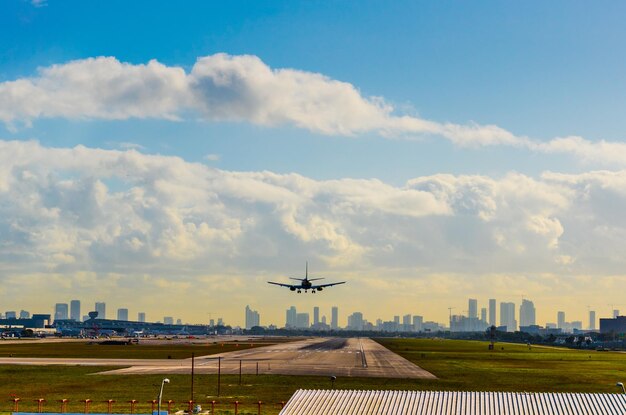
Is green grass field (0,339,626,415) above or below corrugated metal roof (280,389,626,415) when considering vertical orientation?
below

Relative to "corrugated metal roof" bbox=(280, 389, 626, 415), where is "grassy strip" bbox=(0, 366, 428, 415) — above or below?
below

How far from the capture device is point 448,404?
48.5 m

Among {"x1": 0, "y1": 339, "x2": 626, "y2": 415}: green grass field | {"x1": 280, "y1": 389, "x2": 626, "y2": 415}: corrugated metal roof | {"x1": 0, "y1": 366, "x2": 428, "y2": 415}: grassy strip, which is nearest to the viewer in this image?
{"x1": 280, "y1": 389, "x2": 626, "y2": 415}: corrugated metal roof

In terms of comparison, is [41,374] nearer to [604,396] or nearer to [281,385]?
[281,385]

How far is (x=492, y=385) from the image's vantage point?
10619cm

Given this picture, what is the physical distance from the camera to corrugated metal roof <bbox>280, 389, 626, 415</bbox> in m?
47.6

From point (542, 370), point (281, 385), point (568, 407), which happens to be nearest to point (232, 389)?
point (281, 385)

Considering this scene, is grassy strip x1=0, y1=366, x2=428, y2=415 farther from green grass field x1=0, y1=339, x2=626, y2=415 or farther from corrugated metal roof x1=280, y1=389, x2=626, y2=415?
corrugated metal roof x1=280, y1=389, x2=626, y2=415

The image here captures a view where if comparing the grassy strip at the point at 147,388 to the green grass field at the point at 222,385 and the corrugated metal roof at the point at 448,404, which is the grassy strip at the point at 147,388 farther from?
the corrugated metal roof at the point at 448,404

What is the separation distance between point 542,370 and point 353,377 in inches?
1868

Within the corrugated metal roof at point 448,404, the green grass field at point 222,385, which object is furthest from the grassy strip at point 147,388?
the corrugated metal roof at point 448,404

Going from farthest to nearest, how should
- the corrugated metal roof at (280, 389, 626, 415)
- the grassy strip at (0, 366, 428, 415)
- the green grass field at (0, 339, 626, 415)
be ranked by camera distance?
the green grass field at (0, 339, 626, 415), the grassy strip at (0, 366, 428, 415), the corrugated metal roof at (280, 389, 626, 415)

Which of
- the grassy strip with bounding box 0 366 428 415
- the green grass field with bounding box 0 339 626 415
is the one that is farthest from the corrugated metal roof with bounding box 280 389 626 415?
the green grass field with bounding box 0 339 626 415

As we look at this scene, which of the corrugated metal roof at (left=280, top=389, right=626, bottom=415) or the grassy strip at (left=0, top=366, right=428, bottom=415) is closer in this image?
the corrugated metal roof at (left=280, top=389, right=626, bottom=415)
